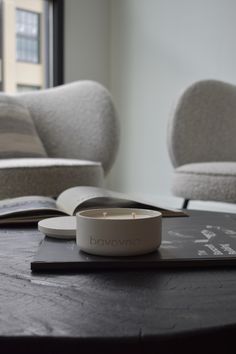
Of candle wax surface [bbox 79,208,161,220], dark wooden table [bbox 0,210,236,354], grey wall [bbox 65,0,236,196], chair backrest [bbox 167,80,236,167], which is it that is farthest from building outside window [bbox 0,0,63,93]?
dark wooden table [bbox 0,210,236,354]

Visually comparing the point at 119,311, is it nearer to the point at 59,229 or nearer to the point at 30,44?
the point at 59,229

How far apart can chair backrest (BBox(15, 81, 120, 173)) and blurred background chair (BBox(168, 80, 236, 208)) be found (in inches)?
10.3

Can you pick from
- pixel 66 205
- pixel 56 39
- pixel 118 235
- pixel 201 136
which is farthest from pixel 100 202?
pixel 56 39

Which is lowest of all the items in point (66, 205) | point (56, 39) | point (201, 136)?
point (66, 205)

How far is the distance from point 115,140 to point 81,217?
142cm

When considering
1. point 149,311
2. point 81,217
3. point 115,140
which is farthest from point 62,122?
point 149,311

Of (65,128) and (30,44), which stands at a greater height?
(30,44)

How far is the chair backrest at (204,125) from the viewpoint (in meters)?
1.96

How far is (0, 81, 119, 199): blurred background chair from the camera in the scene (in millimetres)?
1944

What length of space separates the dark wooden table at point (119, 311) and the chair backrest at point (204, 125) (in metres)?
1.44

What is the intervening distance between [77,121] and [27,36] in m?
1.32

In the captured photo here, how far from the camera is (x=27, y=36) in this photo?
3145mm

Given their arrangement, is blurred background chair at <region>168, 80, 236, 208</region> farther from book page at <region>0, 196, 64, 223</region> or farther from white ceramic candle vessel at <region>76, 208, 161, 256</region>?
white ceramic candle vessel at <region>76, 208, 161, 256</region>

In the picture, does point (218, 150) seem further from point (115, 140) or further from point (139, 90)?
point (139, 90)
